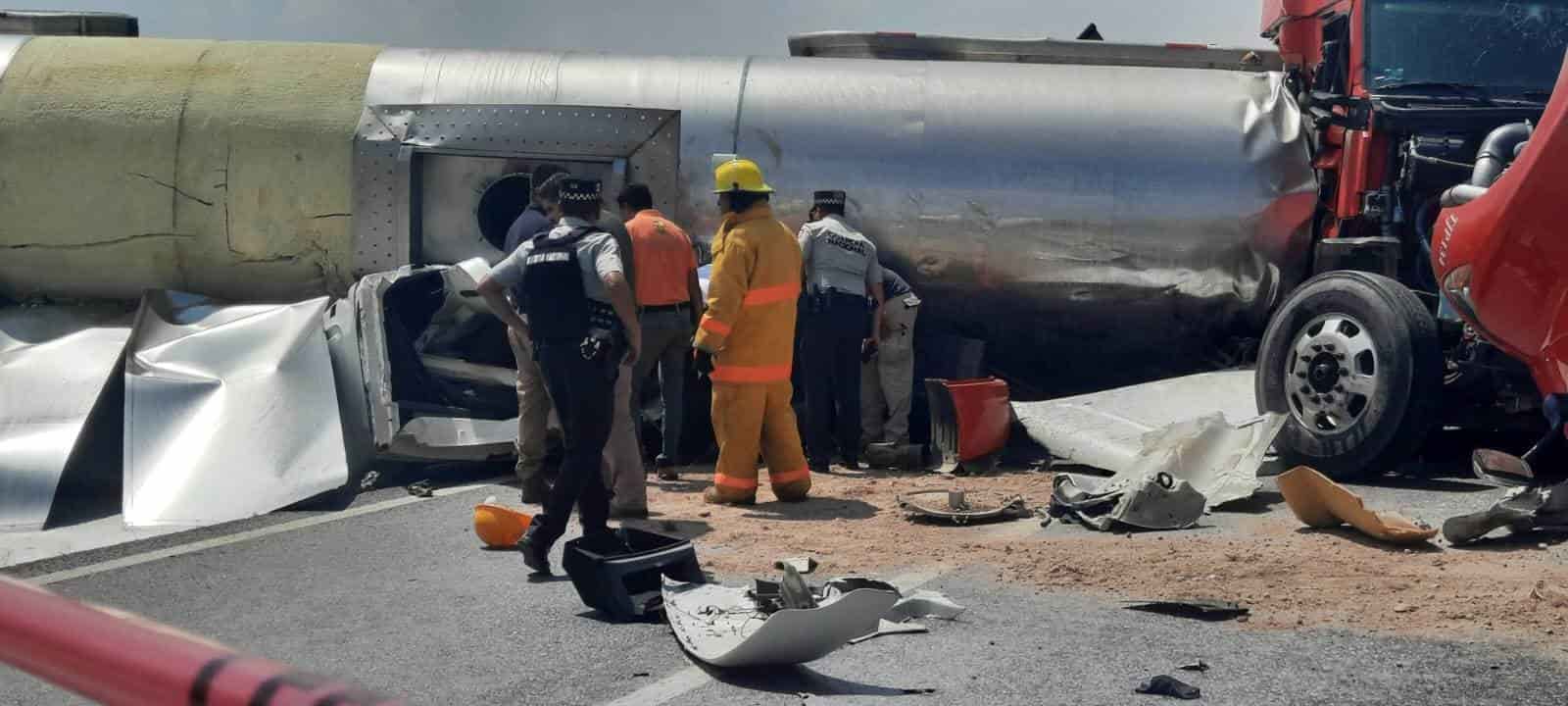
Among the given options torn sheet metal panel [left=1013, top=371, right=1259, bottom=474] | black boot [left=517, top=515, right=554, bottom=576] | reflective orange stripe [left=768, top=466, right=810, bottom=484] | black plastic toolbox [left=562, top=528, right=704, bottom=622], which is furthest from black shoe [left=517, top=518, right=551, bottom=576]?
torn sheet metal panel [left=1013, top=371, right=1259, bottom=474]

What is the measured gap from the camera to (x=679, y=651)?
527 centimetres

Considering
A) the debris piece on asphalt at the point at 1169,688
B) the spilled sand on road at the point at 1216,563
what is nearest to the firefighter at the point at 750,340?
the spilled sand on road at the point at 1216,563

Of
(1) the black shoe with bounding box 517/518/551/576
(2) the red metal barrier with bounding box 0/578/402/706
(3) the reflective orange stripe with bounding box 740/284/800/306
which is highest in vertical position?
(2) the red metal barrier with bounding box 0/578/402/706

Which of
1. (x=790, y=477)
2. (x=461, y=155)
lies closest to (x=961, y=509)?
(x=790, y=477)

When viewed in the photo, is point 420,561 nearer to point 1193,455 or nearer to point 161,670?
point 1193,455

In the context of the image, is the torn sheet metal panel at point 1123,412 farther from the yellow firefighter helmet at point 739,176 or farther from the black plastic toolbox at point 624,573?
the black plastic toolbox at point 624,573

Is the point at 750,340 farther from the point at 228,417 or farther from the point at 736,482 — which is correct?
the point at 228,417

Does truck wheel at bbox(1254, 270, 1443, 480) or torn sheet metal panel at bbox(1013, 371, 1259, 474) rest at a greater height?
truck wheel at bbox(1254, 270, 1443, 480)

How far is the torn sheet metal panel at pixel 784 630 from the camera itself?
4.82 metres

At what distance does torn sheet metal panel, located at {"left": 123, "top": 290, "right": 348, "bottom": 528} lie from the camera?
866 cm

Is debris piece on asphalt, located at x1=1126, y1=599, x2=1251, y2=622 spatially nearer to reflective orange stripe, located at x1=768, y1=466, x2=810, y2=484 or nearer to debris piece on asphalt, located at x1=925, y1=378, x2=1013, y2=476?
reflective orange stripe, located at x1=768, y1=466, x2=810, y2=484

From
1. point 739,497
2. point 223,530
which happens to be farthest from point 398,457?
point 739,497

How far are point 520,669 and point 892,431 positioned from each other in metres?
5.47

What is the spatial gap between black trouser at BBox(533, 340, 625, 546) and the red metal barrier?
4.53 meters
